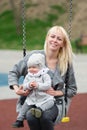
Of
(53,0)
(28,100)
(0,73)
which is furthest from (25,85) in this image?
(53,0)

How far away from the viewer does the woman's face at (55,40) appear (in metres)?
3.98

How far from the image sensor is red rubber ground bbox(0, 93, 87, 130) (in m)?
5.64

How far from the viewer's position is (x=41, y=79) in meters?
3.84

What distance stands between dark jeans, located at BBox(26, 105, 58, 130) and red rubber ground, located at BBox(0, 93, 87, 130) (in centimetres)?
170

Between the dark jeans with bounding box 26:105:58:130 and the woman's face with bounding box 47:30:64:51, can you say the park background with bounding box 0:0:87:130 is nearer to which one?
the woman's face with bounding box 47:30:64:51

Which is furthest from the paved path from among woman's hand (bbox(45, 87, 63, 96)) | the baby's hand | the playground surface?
the baby's hand

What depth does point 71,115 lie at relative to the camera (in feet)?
20.9

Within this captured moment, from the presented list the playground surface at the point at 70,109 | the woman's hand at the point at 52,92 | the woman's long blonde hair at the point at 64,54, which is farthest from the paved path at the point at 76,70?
the woman's hand at the point at 52,92

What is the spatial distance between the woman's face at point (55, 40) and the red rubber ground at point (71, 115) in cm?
178

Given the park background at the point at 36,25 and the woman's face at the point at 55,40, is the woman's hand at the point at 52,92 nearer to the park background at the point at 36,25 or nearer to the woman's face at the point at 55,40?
the woman's face at the point at 55,40

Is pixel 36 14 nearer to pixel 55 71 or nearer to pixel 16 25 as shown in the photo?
pixel 16 25

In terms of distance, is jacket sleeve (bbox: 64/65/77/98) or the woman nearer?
the woman

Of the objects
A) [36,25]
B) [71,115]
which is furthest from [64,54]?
[36,25]

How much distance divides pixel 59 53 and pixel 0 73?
6.94 m
